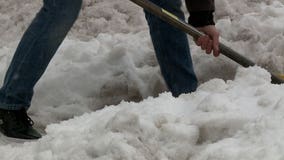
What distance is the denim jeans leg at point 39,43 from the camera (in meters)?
2.56

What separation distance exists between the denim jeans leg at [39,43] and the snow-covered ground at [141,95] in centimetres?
26

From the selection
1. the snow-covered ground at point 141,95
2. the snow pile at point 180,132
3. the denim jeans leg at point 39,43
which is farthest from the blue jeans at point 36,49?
the snow pile at point 180,132

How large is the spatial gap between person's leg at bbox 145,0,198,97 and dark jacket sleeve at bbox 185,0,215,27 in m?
0.17

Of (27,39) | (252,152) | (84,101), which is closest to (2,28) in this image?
(84,101)

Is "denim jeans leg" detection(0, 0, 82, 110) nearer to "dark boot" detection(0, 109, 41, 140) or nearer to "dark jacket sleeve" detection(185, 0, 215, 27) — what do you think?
"dark boot" detection(0, 109, 41, 140)

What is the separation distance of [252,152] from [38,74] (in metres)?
1.35

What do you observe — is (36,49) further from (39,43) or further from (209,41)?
(209,41)

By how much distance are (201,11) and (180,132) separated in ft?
3.54

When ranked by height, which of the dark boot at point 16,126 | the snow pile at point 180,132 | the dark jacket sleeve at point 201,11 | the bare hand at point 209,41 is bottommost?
the dark boot at point 16,126

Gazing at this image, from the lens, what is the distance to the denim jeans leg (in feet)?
8.39

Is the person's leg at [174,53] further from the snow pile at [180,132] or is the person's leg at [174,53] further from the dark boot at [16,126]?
the snow pile at [180,132]

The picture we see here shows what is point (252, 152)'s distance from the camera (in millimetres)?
1577

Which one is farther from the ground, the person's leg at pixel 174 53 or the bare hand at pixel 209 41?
the bare hand at pixel 209 41

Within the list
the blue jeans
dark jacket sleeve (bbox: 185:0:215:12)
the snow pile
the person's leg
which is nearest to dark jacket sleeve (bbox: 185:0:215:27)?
dark jacket sleeve (bbox: 185:0:215:12)
